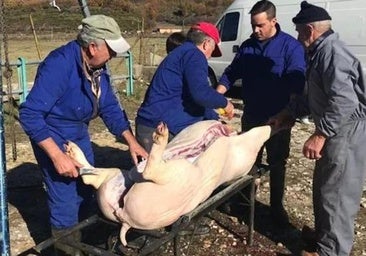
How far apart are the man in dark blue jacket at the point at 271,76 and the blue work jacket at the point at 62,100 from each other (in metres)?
1.42

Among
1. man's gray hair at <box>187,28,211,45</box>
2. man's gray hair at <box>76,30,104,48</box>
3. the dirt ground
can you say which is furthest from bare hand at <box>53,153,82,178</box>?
man's gray hair at <box>187,28,211,45</box>

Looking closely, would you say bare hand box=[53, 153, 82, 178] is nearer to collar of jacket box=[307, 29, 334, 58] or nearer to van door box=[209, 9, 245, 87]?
collar of jacket box=[307, 29, 334, 58]

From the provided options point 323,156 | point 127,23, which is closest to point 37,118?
point 323,156

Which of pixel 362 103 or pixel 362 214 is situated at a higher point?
pixel 362 103

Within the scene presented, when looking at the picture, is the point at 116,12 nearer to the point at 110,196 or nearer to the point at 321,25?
the point at 321,25

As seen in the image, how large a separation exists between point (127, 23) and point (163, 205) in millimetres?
35073

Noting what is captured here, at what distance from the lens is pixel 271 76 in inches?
169

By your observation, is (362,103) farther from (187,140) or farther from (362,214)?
(362,214)

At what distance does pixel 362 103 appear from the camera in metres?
3.43

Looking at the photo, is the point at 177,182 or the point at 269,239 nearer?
the point at 177,182

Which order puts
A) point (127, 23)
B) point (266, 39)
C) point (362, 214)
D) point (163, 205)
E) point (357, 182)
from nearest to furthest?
point (163, 205), point (357, 182), point (266, 39), point (362, 214), point (127, 23)

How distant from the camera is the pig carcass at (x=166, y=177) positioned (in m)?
2.84

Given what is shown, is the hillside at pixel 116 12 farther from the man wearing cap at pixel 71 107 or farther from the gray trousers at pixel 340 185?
the gray trousers at pixel 340 185

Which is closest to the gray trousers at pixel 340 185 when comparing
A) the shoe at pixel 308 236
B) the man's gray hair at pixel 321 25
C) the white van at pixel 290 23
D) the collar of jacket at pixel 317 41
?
the shoe at pixel 308 236
